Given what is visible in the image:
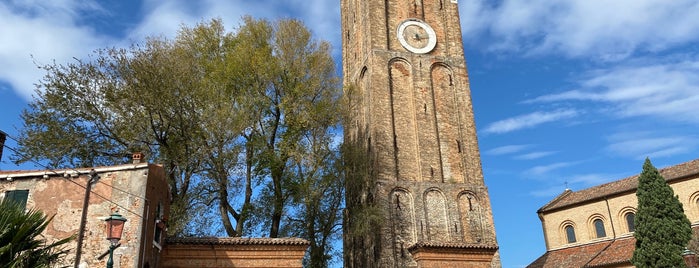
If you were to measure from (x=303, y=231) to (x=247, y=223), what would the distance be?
87.0 inches

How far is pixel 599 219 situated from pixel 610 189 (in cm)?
178

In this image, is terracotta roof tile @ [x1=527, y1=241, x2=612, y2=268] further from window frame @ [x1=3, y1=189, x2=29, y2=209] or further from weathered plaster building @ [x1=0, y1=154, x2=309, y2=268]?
window frame @ [x1=3, y1=189, x2=29, y2=209]

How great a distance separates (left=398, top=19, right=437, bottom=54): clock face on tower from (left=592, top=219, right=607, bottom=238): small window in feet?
43.8

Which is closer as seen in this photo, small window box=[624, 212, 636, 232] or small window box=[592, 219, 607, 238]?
small window box=[624, 212, 636, 232]

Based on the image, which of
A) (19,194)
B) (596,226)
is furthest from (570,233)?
(19,194)

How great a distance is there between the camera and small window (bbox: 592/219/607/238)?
31.1 metres

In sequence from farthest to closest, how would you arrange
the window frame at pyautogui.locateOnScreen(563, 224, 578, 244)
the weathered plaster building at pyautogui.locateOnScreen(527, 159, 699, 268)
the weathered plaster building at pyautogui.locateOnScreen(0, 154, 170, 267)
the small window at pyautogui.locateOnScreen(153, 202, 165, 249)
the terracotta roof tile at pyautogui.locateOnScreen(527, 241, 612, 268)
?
the window frame at pyautogui.locateOnScreen(563, 224, 578, 244) < the terracotta roof tile at pyautogui.locateOnScreen(527, 241, 612, 268) < the weathered plaster building at pyautogui.locateOnScreen(527, 159, 699, 268) < the small window at pyautogui.locateOnScreen(153, 202, 165, 249) < the weathered plaster building at pyautogui.locateOnScreen(0, 154, 170, 267)

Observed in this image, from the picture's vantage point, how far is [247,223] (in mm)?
19641

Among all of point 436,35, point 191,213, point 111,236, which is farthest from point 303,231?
point 436,35

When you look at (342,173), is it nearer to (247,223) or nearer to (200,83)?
(247,223)

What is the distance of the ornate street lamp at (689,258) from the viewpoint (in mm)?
20784

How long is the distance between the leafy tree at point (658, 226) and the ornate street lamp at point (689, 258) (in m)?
0.17

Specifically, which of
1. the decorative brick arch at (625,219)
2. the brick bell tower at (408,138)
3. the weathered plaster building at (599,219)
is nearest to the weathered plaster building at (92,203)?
the brick bell tower at (408,138)

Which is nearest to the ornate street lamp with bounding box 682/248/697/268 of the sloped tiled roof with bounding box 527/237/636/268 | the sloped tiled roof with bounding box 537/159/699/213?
the sloped tiled roof with bounding box 527/237/636/268
